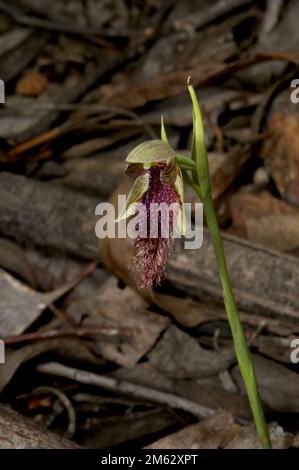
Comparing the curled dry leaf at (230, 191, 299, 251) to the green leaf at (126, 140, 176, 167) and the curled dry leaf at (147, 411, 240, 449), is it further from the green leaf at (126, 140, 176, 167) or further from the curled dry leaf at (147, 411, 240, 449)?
the green leaf at (126, 140, 176, 167)

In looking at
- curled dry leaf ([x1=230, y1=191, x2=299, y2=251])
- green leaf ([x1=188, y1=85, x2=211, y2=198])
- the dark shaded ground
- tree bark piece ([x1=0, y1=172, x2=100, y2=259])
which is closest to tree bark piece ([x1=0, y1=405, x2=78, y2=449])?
the dark shaded ground

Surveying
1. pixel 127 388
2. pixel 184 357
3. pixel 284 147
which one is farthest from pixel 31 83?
pixel 127 388

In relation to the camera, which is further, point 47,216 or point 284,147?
point 284,147

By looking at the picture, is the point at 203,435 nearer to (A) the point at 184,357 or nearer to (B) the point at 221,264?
(A) the point at 184,357

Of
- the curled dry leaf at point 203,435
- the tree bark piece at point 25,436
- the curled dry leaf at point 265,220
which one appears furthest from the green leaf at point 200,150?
the curled dry leaf at point 265,220

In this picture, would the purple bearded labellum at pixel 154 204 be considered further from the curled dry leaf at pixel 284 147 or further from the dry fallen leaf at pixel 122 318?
the curled dry leaf at pixel 284 147
